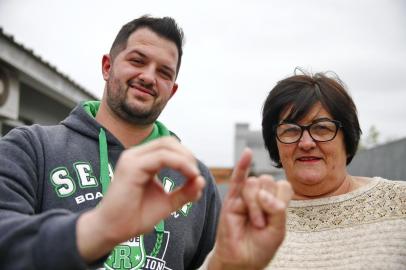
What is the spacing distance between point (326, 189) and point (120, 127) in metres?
1.26

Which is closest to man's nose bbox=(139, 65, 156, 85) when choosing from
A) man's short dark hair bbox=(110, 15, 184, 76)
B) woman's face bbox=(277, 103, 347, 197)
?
man's short dark hair bbox=(110, 15, 184, 76)

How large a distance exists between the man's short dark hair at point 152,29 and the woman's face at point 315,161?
0.88 m

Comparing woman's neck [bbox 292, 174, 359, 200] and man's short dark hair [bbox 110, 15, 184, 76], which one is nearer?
woman's neck [bbox 292, 174, 359, 200]

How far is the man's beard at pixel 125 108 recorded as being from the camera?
2564mm

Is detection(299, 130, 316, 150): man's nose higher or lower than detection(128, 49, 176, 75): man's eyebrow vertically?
lower

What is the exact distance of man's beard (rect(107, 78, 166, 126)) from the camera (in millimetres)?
2564

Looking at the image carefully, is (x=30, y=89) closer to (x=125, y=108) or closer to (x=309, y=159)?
(x=125, y=108)

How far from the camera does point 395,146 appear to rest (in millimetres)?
4914

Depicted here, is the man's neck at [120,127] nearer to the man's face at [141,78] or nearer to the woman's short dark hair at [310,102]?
Result: the man's face at [141,78]

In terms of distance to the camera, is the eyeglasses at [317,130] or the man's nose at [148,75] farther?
the man's nose at [148,75]

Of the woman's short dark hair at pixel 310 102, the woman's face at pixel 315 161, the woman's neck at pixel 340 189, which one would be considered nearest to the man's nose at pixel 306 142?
the woman's face at pixel 315 161

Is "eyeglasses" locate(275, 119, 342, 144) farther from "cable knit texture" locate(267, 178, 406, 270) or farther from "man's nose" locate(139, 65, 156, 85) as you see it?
"man's nose" locate(139, 65, 156, 85)

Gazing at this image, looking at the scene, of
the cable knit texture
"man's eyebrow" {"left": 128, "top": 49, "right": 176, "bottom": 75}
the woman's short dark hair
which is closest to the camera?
the cable knit texture

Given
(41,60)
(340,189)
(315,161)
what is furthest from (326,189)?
(41,60)
